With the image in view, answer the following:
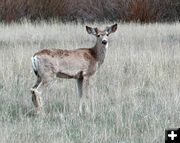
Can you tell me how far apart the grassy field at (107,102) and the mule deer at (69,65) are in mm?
219

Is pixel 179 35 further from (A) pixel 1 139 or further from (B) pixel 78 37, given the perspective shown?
(A) pixel 1 139

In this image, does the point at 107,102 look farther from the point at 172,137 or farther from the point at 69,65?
the point at 172,137

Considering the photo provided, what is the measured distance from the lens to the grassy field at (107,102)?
19.1 feet

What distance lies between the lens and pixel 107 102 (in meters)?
7.46

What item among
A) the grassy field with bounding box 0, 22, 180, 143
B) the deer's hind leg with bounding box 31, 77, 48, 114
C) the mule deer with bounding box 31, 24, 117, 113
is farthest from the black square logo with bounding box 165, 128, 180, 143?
the deer's hind leg with bounding box 31, 77, 48, 114

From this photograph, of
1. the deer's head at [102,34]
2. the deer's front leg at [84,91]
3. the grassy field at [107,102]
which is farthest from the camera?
the deer's head at [102,34]

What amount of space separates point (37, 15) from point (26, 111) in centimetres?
1592

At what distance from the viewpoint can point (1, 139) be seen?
5441 mm

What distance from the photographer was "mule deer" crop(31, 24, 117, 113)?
275 inches

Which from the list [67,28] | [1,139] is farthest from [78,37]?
[1,139]

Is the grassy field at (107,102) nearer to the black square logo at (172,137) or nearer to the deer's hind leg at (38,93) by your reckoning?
the deer's hind leg at (38,93)

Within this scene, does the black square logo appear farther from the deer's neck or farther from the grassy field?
the deer's neck

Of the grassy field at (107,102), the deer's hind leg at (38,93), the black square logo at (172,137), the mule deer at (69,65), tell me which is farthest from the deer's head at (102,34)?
the black square logo at (172,137)

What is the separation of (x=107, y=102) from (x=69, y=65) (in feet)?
2.47
